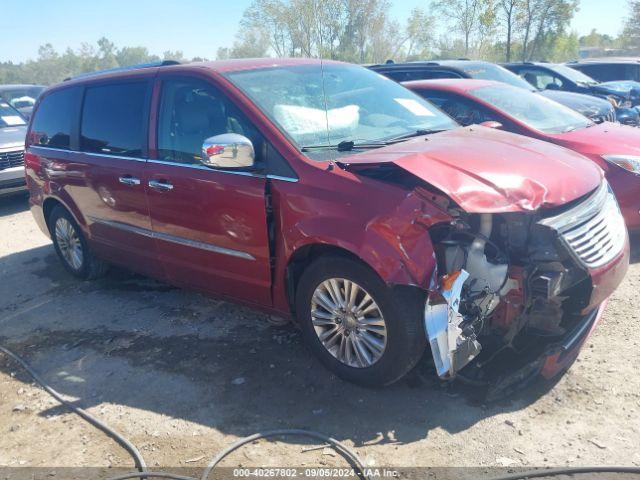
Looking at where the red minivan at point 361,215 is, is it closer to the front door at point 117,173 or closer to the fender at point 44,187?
the front door at point 117,173

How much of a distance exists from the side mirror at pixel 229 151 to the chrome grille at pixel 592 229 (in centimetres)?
176

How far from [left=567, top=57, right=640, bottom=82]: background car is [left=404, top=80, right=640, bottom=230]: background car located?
33.7ft

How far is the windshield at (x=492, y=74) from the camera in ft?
30.3

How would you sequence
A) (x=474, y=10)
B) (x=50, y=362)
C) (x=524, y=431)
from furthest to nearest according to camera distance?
1. (x=474, y=10)
2. (x=50, y=362)
3. (x=524, y=431)

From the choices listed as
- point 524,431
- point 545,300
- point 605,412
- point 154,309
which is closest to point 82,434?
point 154,309

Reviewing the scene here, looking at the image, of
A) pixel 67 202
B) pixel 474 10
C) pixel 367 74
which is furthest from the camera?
pixel 474 10

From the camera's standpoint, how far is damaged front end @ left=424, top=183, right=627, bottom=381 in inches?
115

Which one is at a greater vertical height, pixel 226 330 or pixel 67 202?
pixel 67 202

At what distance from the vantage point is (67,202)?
5.36 meters

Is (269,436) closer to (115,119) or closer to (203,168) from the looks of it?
(203,168)

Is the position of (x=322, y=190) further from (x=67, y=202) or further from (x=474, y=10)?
(x=474, y=10)

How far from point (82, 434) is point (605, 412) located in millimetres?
2949

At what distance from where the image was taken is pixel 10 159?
9344 mm

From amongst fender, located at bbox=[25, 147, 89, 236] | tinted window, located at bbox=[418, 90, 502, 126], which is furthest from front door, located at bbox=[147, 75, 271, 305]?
tinted window, located at bbox=[418, 90, 502, 126]
